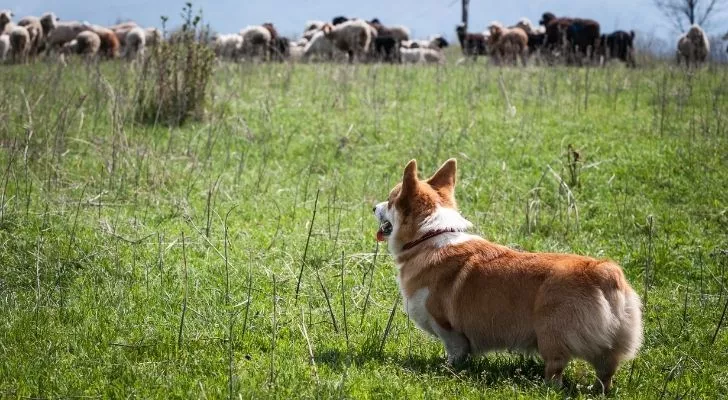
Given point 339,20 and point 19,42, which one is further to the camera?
point 339,20

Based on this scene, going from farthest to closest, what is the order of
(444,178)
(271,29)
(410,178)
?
(271,29) → (444,178) → (410,178)

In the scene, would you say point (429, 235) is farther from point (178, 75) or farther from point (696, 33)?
point (696, 33)

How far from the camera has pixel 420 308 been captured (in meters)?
4.56

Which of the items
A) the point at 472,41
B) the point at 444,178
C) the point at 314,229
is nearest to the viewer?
the point at 444,178

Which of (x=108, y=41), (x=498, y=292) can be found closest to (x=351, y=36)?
(x=108, y=41)

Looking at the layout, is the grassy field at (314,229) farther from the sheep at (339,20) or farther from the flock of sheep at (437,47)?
the sheep at (339,20)

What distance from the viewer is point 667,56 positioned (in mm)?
25922

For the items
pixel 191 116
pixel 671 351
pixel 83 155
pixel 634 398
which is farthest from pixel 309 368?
pixel 191 116

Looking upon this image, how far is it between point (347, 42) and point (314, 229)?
17.1m

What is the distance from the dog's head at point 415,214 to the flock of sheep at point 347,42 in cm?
1505

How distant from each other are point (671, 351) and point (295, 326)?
2410mm

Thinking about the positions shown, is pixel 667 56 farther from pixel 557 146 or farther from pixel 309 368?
pixel 309 368

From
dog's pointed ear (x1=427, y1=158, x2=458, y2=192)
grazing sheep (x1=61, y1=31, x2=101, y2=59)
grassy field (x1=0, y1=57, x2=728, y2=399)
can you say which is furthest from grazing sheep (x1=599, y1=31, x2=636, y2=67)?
dog's pointed ear (x1=427, y1=158, x2=458, y2=192)

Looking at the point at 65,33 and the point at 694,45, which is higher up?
the point at 65,33
